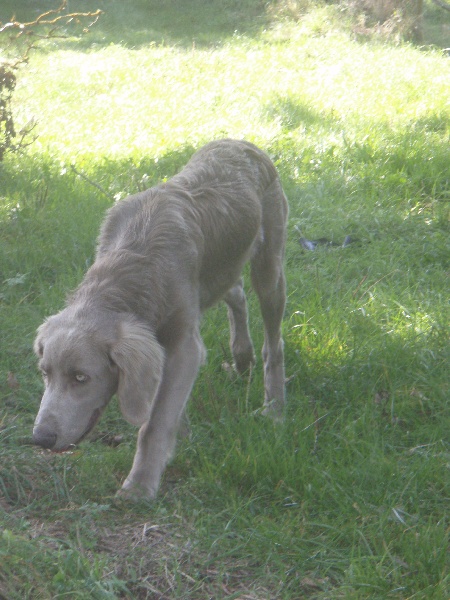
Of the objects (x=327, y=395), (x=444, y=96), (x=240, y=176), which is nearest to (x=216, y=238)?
(x=240, y=176)

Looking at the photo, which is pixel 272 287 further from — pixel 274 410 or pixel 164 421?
pixel 164 421

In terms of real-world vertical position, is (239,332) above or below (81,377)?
below

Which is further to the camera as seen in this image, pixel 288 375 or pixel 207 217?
pixel 288 375

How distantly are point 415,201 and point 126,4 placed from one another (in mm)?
15606

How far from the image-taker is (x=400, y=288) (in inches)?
218

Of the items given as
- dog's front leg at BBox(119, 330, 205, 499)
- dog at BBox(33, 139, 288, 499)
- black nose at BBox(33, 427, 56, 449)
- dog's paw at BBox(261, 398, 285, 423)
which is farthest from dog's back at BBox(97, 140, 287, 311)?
black nose at BBox(33, 427, 56, 449)

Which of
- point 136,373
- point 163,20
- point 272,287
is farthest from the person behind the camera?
point 163,20

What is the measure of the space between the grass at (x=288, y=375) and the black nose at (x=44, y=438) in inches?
11.4

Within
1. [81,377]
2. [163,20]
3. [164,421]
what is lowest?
[163,20]

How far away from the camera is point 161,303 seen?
3.70 meters

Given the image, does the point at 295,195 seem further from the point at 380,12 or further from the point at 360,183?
the point at 380,12

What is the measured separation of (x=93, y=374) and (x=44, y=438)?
32cm

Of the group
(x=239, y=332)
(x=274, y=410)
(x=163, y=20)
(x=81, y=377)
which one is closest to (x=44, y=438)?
(x=81, y=377)

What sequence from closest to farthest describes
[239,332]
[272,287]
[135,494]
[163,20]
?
1. [135,494]
2. [272,287]
3. [239,332]
4. [163,20]
